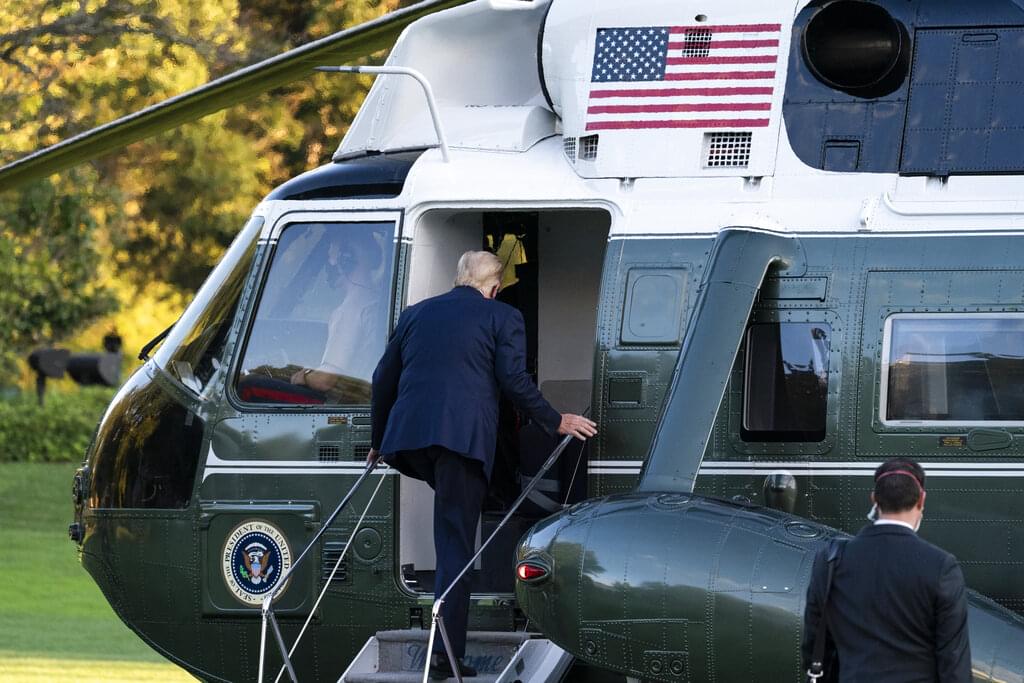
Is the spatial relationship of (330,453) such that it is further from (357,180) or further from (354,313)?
(357,180)

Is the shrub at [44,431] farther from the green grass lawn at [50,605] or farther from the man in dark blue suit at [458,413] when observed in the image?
the man in dark blue suit at [458,413]

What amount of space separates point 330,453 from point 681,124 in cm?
219

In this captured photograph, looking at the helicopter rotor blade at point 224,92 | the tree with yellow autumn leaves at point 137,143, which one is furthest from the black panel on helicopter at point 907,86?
the tree with yellow autumn leaves at point 137,143

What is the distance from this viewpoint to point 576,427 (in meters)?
7.04

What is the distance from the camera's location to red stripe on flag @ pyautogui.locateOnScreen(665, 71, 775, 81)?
739 centimetres

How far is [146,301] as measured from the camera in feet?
104

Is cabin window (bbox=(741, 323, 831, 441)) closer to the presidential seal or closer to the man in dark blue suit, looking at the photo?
the man in dark blue suit

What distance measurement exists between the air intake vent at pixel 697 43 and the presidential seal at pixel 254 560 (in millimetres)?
2874

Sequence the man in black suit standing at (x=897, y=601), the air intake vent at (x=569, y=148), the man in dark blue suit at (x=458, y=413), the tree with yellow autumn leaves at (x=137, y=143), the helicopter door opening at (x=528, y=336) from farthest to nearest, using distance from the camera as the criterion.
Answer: the tree with yellow autumn leaves at (x=137, y=143)
the helicopter door opening at (x=528, y=336)
the air intake vent at (x=569, y=148)
the man in dark blue suit at (x=458, y=413)
the man in black suit standing at (x=897, y=601)

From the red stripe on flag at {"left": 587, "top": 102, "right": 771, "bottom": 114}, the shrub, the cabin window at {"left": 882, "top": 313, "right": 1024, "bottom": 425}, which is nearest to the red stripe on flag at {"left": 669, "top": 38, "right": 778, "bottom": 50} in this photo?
the red stripe on flag at {"left": 587, "top": 102, "right": 771, "bottom": 114}

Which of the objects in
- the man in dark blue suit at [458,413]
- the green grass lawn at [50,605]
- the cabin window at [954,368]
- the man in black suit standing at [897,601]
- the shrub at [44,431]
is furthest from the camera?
the shrub at [44,431]

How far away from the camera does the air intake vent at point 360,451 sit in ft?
25.3

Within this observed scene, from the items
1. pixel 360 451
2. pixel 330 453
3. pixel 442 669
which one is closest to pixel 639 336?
pixel 360 451

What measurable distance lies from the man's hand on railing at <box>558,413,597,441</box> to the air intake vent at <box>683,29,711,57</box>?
1734 millimetres
